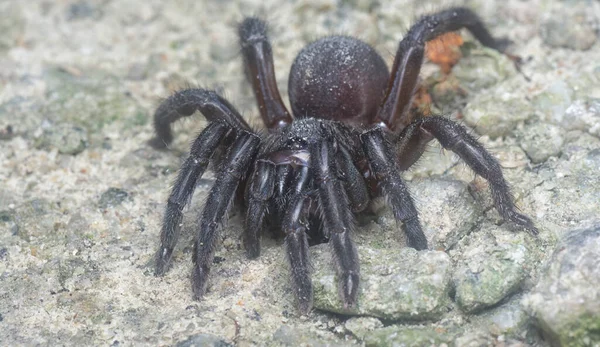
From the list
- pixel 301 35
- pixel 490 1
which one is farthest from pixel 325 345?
pixel 490 1

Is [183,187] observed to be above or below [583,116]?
below

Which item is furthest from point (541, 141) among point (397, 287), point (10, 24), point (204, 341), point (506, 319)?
point (10, 24)

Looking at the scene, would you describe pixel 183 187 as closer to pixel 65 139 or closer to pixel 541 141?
pixel 65 139

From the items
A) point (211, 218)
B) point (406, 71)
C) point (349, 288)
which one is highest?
point (406, 71)

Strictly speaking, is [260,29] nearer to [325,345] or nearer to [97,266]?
[97,266]

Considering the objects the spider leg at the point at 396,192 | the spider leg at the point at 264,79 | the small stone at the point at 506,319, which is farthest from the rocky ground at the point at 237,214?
the spider leg at the point at 264,79

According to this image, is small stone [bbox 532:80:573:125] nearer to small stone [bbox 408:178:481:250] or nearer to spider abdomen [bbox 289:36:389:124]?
small stone [bbox 408:178:481:250]
